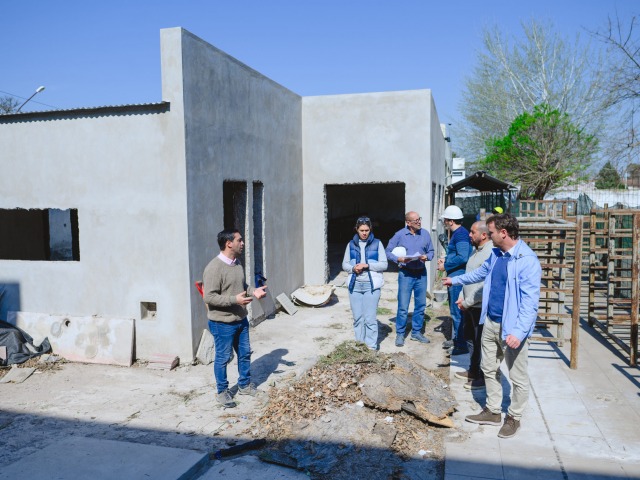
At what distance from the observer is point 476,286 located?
6.00 m

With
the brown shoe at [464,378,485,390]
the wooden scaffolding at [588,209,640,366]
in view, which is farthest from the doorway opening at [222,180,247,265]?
the wooden scaffolding at [588,209,640,366]

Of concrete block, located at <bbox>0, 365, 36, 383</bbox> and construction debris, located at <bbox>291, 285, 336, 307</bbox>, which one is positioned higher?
construction debris, located at <bbox>291, 285, 336, 307</bbox>

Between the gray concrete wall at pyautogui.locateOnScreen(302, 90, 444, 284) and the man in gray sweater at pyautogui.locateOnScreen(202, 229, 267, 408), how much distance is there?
669cm

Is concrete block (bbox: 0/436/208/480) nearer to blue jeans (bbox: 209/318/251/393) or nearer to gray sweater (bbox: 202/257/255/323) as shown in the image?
blue jeans (bbox: 209/318/251/393)

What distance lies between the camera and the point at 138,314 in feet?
24.9

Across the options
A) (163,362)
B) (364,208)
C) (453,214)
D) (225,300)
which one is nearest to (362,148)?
(453,214)

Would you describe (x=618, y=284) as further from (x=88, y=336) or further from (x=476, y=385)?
(x=88, y=336)

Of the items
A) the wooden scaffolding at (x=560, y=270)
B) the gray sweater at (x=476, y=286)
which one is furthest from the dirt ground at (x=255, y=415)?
the wooden scaffolding at (x=560, y=270)

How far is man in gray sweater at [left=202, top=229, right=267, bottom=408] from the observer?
5.62m

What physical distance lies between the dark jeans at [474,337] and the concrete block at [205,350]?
3.59m

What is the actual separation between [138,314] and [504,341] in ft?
16.8

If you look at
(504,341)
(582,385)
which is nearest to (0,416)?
(504,341)

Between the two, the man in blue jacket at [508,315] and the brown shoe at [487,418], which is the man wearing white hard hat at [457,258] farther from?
the brown shoe at [487,418]

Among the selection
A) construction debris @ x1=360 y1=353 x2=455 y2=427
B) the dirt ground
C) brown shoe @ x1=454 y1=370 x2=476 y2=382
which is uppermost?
construction debris @ x1=360 y1=353 x2=455 y2=427
